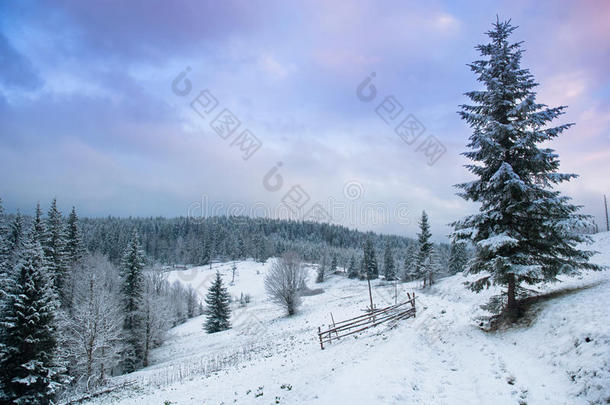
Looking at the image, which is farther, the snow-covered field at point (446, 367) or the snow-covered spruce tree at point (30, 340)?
the snow-covered spruce tree at point (30, 340)

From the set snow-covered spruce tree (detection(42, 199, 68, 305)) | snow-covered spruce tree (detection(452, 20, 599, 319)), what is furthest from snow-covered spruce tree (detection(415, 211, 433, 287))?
snow-covered spruce tree (detection(42, 199, 68, 305))

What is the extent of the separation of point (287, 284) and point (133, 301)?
20209 millimetres

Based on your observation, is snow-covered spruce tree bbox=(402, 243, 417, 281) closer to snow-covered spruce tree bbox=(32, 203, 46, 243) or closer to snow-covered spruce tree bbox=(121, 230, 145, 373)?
snow-covered spruce tree bbox=(121, 230, 145, 373)

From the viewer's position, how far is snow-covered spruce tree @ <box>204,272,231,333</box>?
45.5 m

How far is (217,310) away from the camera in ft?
153

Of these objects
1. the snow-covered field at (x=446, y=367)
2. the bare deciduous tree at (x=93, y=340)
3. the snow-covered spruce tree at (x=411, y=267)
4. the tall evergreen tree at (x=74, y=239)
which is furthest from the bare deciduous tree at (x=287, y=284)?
the tall evergreen tree at (x=74, y=239)

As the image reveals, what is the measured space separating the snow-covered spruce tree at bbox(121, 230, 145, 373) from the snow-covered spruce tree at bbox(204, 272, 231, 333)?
12.3 metres

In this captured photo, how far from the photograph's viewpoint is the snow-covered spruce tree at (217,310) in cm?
4553

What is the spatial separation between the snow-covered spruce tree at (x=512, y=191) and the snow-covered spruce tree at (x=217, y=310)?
40.2 metres

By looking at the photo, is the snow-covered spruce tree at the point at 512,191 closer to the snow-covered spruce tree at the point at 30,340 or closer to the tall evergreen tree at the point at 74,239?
the snow-covered spruce tree at the point at 30,340

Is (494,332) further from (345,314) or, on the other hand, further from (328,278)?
(328,278)

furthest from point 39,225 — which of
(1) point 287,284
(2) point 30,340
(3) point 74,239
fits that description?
→ (1) point 287,284

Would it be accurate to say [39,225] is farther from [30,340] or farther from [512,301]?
[512,301]

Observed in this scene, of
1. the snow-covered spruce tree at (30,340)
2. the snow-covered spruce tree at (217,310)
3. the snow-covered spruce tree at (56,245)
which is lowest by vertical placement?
the snow-covered spruce tree at (217,310)
